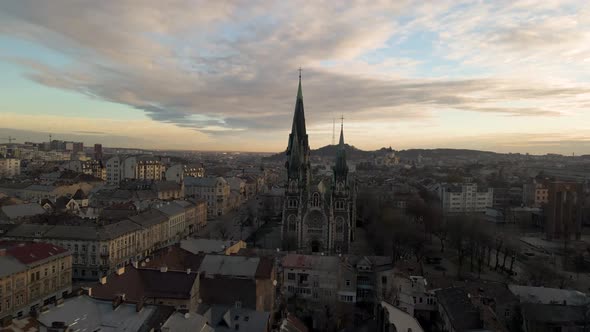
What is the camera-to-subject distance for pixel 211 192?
99812mm

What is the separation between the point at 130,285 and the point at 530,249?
58106 mm

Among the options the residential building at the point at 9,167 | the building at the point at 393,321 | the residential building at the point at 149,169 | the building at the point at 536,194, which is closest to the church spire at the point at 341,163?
the building at the point at 393,321

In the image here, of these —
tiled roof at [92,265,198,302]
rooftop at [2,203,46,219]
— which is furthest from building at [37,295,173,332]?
rooftop at [2,203,46,219]

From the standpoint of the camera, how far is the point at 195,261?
38031mm

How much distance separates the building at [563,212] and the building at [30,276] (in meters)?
72.8

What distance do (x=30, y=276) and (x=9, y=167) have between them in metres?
135

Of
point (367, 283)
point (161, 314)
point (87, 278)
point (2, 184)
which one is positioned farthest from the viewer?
point (2, 184)

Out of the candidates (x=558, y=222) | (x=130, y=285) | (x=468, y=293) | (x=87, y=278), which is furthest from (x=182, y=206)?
(x=558, y=222)

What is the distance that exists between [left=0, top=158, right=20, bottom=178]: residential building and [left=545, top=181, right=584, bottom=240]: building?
148969 millimetres

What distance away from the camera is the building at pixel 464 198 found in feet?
353

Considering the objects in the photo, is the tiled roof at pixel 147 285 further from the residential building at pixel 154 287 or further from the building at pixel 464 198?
the building at pixel 464 198

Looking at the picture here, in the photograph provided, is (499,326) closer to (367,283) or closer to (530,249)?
(367,283)

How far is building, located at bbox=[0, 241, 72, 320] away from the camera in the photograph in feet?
120

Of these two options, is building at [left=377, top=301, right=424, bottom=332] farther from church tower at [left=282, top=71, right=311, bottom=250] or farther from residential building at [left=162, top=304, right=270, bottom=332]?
church tower at [left=282, top=71, right=311, bottom=250]
